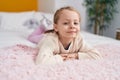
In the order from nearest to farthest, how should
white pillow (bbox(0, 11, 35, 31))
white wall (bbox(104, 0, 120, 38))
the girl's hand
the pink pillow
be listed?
the girl's hand → the pink pillow → white pillow (bbox(0, 11, 35, 31)) → white wall (bbox(104, 0, 120, 38))

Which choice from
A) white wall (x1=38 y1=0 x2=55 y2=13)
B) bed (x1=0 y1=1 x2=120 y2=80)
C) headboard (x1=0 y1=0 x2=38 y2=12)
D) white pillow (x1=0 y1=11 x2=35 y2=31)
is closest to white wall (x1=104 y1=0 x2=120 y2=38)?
white wall (x1=38 y1=0 x2=55 y2=13)

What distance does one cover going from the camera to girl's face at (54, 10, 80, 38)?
4.46ft

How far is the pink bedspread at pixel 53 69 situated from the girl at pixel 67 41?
5.7 inches

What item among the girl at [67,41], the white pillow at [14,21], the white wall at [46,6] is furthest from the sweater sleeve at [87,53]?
the white wall at [46,6]

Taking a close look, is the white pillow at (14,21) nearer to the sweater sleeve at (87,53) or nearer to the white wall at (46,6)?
the white wall at (46,6)

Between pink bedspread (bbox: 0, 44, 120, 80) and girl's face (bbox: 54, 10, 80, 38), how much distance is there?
24cm

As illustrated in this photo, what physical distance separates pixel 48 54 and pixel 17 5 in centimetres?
214

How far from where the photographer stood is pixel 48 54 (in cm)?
126

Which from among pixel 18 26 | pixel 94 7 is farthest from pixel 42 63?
pixel 94 7

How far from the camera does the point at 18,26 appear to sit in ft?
8.95

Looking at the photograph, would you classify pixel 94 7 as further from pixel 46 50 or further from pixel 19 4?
pixel 46 50

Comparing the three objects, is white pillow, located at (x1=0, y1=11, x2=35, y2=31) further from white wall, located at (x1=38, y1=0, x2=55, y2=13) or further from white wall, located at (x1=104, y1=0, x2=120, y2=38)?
white wall, located at (x1=104, y1=0, x2=120, y2=38)

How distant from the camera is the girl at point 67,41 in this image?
135 cm

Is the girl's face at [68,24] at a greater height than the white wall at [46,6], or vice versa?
the white wall at [46,6]
